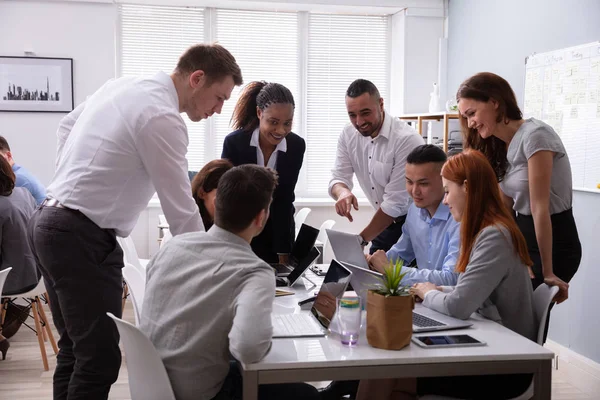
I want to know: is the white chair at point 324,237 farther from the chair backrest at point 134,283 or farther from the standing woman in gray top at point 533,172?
the chair backrest at point 134,283

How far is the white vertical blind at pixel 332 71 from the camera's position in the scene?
6.27 meters

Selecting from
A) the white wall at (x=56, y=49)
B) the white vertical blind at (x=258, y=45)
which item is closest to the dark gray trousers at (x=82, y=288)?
the white wall at (x=56, y=49)

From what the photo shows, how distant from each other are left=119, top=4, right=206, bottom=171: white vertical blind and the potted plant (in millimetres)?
4786

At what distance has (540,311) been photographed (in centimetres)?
210

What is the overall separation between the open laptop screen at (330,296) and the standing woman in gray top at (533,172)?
3.27 feet

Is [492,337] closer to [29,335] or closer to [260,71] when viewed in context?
[29,335]

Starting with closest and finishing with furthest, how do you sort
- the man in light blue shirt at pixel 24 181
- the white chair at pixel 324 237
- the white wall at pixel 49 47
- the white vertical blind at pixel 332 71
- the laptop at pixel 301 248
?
the laptop at pixel 301 248 < the white chair at pixel 324 237 < the man in light blue shirt at pixel 24 181 < the white wall at pixel 49 47 < the white vertical blind at pixel 332 71

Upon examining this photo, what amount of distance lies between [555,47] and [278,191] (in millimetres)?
2138

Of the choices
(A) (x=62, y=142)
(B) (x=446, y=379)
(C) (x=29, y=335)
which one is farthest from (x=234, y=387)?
(C) (x=29, y=335)

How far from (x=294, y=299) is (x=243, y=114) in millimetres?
1165

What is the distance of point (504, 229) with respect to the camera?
6.66 ft

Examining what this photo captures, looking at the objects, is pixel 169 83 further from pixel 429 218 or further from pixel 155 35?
pixel 155 35

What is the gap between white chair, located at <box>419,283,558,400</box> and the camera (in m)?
1.92

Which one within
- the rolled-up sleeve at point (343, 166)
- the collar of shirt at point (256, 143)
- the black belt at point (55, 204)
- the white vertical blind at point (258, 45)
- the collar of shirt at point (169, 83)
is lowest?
the black belt at point (55, 204)
